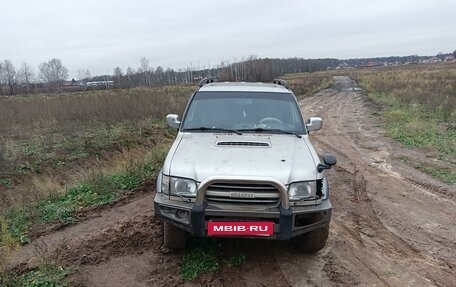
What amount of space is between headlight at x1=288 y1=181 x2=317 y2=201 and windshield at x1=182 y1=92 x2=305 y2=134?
1.31 metres

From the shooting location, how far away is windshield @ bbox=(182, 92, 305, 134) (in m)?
5.19

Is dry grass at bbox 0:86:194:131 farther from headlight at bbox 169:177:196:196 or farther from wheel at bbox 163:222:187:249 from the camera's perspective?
headlight at bbox 169:177:196:196

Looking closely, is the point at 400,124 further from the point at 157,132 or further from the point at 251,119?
the point at 251,119

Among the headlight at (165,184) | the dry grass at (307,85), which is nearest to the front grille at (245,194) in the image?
the headlight at (165,184)

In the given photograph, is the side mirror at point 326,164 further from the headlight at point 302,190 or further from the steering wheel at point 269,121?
the steering wheel at point 269,121

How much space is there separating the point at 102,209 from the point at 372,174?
17.3 feet

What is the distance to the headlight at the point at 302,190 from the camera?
385 centimetres

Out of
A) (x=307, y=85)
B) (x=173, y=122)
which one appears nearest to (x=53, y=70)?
(x=307, y=85)

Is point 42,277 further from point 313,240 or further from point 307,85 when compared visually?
point 307,85

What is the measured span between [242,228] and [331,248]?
1522 mm

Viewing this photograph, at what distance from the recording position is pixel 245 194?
149 inches

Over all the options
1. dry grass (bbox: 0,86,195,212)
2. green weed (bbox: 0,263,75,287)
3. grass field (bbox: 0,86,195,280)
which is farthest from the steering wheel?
dry grass (bbox: 0,86,195,212)

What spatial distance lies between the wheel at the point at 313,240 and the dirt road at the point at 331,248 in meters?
0.10

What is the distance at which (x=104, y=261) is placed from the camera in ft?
14.5
